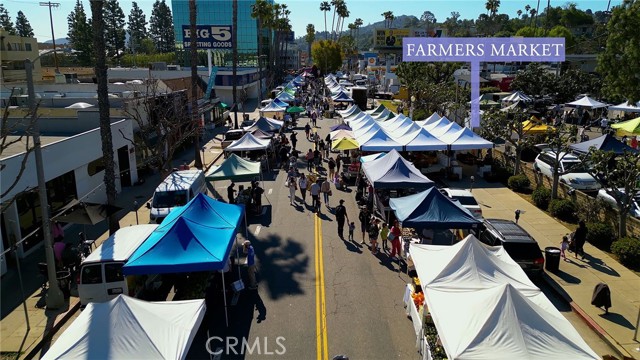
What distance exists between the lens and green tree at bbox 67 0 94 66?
8953 centimetres

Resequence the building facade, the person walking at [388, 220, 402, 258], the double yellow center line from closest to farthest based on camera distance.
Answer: the double yellow center line < the person walking at [388, 220, 402, 258] < the building facade

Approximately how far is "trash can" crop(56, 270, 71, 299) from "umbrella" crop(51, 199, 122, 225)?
8.13ft

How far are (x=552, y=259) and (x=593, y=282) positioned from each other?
1.26m

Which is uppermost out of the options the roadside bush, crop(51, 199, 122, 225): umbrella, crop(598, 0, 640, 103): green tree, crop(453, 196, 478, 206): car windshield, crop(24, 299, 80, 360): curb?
crop(598, 0, 640, 103): green tree

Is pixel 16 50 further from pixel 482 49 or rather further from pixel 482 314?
pixel 482 314

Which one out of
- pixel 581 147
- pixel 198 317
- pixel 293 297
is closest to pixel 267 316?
pixel 293 297

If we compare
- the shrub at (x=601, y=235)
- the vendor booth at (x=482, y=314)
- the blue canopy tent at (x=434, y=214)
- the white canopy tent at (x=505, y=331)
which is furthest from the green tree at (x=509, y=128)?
the white canopy tent at (x=505, y=331)

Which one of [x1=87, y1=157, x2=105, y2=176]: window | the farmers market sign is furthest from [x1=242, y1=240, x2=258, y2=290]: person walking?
the farmers market sign

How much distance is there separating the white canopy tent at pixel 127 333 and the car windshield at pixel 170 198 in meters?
10.2

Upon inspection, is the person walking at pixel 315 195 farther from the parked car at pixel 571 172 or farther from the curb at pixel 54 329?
the parked car at pixel 571 172

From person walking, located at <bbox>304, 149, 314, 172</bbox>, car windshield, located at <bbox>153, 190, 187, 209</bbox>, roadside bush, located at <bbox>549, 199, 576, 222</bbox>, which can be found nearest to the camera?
car windshield, located at <bbox>153, 190, 187, 209</bbox>

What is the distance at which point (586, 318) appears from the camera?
1204 cm

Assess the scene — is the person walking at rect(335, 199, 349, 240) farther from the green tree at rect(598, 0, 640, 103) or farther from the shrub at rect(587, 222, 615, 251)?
the green tree at rect(598, 0, 640, 103)

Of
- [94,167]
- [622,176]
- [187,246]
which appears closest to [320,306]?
[187,246]
